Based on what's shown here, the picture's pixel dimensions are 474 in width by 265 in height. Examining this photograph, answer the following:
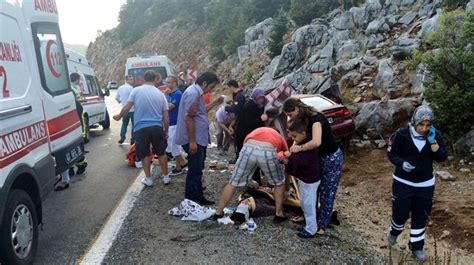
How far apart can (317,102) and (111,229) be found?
5.87 m

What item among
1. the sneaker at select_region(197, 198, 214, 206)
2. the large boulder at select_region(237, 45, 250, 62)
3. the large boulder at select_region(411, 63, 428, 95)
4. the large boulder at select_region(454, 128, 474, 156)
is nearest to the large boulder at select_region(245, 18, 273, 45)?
the large boulder at select_region(237, 45, 250, 62)

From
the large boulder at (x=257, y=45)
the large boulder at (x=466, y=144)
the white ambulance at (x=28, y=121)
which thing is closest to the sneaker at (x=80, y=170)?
the white ambulance at (x=28, y=121)

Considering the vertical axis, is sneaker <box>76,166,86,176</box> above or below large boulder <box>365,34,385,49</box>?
below

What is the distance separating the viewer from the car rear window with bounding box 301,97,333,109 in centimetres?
939

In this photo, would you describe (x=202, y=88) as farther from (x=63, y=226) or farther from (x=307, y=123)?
(x=63, y=226)

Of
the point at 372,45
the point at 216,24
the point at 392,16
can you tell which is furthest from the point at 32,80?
the point at 216,24

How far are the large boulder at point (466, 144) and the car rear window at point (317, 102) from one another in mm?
2644

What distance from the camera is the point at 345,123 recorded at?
920cm

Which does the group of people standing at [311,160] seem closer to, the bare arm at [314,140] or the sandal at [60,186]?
the bare arm at [314,140]

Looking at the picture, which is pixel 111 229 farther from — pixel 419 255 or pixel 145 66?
pixel 145 66

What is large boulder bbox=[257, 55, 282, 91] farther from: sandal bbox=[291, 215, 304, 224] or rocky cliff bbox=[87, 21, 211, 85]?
sandal bbox=[291, 215, 304, 224]

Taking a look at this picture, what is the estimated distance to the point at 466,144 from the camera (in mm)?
7797

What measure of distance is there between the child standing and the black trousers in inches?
34.1

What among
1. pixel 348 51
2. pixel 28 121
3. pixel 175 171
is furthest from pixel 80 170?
pixel 348 51
